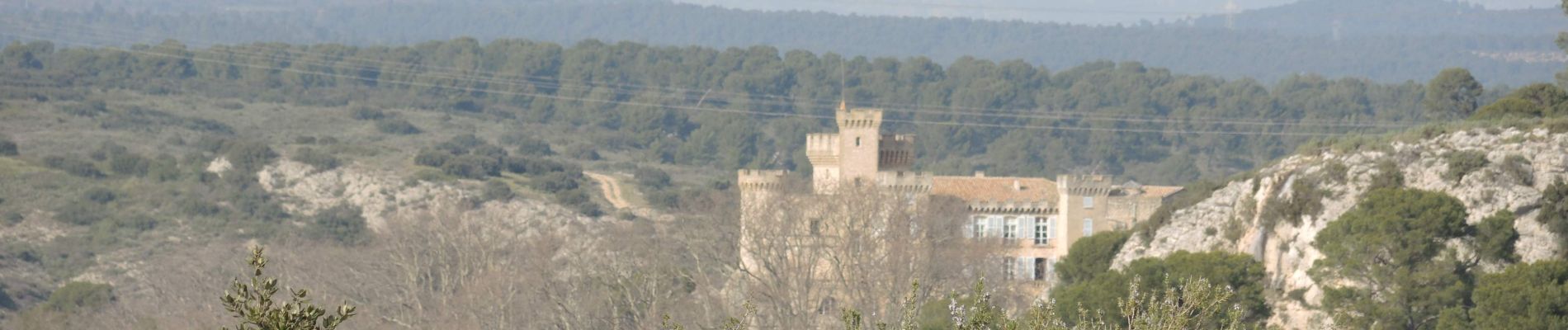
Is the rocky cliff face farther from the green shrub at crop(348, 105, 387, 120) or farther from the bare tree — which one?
the green shrub at crop(348, 105, 387, 120)

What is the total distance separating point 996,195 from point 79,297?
91.7 ft

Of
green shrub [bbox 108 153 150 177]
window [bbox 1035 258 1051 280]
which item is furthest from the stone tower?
green shrub [bbox 108 153 150 177]

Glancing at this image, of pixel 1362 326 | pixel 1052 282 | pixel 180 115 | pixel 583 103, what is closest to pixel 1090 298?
pixel 1362 326

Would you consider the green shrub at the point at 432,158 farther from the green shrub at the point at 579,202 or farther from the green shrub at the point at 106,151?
the green shrub at the point at 106,151

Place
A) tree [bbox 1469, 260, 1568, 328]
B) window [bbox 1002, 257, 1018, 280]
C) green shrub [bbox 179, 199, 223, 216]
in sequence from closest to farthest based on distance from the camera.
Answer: tree [bbox 1469, 260, 1568, 328] → window [bbox 1002, 257, 1018, 280] → green shrub [bbox 179, 199, 223, 216]

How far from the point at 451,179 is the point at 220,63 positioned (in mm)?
64133

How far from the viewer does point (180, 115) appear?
471 feet

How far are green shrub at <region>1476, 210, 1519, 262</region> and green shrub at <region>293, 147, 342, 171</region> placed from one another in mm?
74862

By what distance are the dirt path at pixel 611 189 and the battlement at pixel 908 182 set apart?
37.5 metres

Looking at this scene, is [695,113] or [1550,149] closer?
[1550,149]

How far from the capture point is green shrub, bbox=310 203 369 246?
98312 mm

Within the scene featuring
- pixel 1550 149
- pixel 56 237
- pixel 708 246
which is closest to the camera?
pixel 1550 149

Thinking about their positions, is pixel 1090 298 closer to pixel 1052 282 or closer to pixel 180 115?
pixel 1052 282

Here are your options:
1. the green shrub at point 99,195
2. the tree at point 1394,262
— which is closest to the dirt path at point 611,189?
the green shrub at point 99,195
